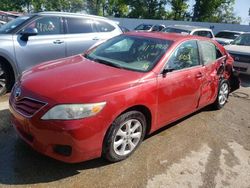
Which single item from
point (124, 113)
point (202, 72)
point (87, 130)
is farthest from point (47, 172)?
point (202, 72)

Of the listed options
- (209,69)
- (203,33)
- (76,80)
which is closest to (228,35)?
(203,33)

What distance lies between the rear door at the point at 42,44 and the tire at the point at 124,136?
10.2 ft

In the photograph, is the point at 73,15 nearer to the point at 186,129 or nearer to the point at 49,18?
the point at 49,18

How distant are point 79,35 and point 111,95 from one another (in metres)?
3.91

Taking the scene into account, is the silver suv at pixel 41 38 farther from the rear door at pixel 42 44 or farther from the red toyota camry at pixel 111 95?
the red toyota camry at pixel 111 95

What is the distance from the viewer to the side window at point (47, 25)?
6141 millimetres

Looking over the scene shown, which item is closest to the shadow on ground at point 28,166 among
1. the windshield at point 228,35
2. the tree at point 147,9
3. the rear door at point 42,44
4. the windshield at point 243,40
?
the rear door at point 42,44

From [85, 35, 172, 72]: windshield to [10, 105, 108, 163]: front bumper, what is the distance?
45.9 inches

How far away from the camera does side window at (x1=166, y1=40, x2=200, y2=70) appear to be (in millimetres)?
4281

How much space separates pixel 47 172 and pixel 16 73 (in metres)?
2.99

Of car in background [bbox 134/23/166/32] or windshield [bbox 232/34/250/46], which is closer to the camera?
windshield [bbox 232/34/250/46]

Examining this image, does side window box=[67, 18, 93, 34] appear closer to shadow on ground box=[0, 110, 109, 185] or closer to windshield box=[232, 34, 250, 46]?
shadow on ground box=[0, 110, 109, 185]

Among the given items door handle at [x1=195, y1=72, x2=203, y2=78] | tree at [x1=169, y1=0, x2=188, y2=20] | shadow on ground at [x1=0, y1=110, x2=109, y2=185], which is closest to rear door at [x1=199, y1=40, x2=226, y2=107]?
door handle at [x1=195, y1=72, x2=203, y2=78]

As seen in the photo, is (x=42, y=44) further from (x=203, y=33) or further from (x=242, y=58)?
(x=203, y=33)
